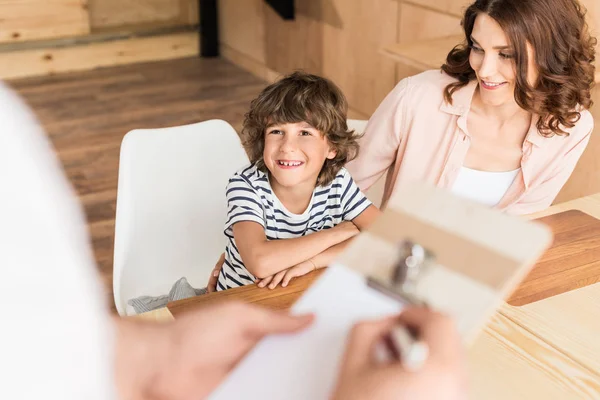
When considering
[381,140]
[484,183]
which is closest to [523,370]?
[484,183]

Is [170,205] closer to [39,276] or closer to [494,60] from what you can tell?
[494,60]

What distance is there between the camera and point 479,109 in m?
1.86

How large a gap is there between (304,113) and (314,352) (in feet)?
3.15

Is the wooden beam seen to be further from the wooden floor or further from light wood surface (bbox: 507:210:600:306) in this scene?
light wood surface (bbox: 507:210:600:306)

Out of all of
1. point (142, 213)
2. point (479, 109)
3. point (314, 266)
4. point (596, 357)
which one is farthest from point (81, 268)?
point (479, 109)

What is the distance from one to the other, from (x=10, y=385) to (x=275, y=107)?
1.36 meters

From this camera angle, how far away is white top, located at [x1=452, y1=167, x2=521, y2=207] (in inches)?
71.9

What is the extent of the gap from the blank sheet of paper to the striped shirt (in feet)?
2.74

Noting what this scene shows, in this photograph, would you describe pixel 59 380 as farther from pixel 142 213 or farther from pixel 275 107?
pixel 142 213

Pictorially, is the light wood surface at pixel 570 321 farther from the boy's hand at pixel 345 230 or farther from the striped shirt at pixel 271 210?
the striped shirt at pixel 271 210

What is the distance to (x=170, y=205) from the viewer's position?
→ 1823 millimetres

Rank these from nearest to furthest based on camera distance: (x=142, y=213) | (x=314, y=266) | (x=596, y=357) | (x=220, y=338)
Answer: (x=220, y=338), (x=596, y=357), (x=314, y=266), (x=142, y=213)

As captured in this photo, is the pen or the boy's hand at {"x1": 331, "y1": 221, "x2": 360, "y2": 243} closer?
the pen

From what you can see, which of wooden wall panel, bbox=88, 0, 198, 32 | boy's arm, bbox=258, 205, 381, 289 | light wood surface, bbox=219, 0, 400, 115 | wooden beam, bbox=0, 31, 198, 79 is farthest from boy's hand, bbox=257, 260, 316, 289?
wooden wall panel, bbox=88, 0, 198, 32
